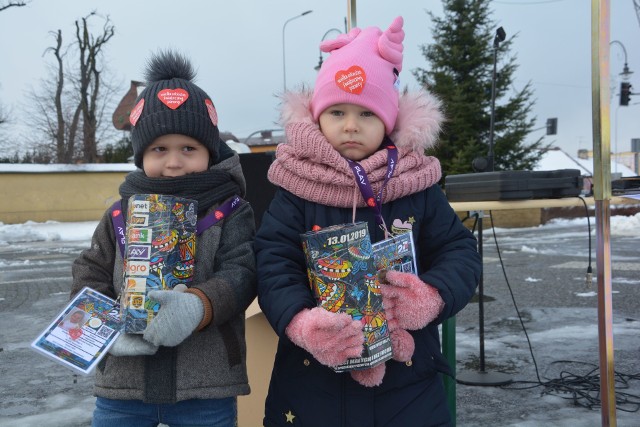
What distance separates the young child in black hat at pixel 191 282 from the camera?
1.46 m

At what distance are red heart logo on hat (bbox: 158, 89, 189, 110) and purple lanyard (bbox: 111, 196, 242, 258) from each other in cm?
28

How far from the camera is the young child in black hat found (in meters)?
1.46

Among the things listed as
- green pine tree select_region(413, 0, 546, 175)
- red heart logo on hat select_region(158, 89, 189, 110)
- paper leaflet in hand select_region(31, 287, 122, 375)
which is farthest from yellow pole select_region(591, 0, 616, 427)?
green pine tree select_region(413, 0, 546, 175)

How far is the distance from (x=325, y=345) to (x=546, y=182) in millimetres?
1711

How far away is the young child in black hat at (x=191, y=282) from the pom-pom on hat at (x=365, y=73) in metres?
0.32

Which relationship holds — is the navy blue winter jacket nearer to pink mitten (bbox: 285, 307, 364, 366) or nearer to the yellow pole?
pink mitten (bbox: 285, 307, 364, 366)

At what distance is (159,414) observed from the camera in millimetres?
1503

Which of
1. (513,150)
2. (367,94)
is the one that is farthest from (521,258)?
(367,94)

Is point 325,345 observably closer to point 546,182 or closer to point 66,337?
point 66,337

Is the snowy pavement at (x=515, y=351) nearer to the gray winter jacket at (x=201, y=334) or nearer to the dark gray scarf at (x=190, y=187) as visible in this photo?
the gray winter jacket at (x=201, y=334)

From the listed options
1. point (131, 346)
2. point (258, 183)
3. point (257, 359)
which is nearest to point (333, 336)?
point (131, 346)

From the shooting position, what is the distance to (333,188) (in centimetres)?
145

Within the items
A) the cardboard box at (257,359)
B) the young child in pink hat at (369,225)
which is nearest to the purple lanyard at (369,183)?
the young child in pink hat at (369,225)

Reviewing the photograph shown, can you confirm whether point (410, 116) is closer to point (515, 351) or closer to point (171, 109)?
point (171, 109)
